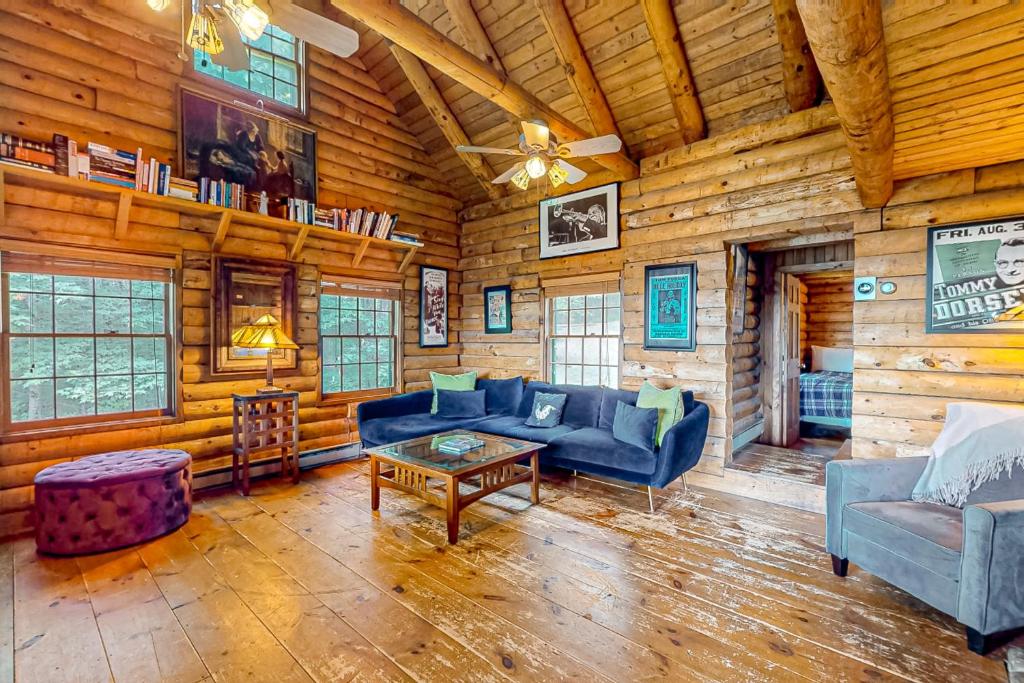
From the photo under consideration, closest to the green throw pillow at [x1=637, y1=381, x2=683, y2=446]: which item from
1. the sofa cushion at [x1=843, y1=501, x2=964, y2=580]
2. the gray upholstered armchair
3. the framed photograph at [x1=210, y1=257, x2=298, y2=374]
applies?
the gray upholstered armchair

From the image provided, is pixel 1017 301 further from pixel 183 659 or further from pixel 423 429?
pixel 183 659

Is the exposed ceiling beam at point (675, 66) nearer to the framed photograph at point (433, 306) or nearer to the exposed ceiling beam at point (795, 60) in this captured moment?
the exposed ceiling beam at point (795, 60)

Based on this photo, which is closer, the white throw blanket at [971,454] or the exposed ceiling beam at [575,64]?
the white throw blanket at [971,454]

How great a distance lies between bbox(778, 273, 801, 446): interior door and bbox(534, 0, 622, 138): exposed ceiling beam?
2728 millimetres

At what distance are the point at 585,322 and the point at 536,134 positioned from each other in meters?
2.44

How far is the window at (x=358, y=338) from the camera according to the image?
496 cm

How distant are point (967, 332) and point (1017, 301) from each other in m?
0.29

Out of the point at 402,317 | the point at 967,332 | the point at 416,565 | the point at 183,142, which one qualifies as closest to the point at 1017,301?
the point at 967,332

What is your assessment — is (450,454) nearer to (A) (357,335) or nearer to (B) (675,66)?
(A) (357,335)

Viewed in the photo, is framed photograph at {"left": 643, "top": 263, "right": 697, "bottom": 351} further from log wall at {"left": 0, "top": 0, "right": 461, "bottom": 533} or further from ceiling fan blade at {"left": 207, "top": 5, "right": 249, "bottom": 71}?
ceiling fan blade at {"left": 207, "top": 5, "right": 249, "bottom": 71}

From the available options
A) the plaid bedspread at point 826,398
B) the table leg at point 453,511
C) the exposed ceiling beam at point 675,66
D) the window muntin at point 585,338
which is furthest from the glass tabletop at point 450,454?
the plaid bedspread at point 826,398

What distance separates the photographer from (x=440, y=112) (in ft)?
16.4

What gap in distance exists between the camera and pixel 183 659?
189cm

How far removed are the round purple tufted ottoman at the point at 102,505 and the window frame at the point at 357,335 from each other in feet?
6.01
